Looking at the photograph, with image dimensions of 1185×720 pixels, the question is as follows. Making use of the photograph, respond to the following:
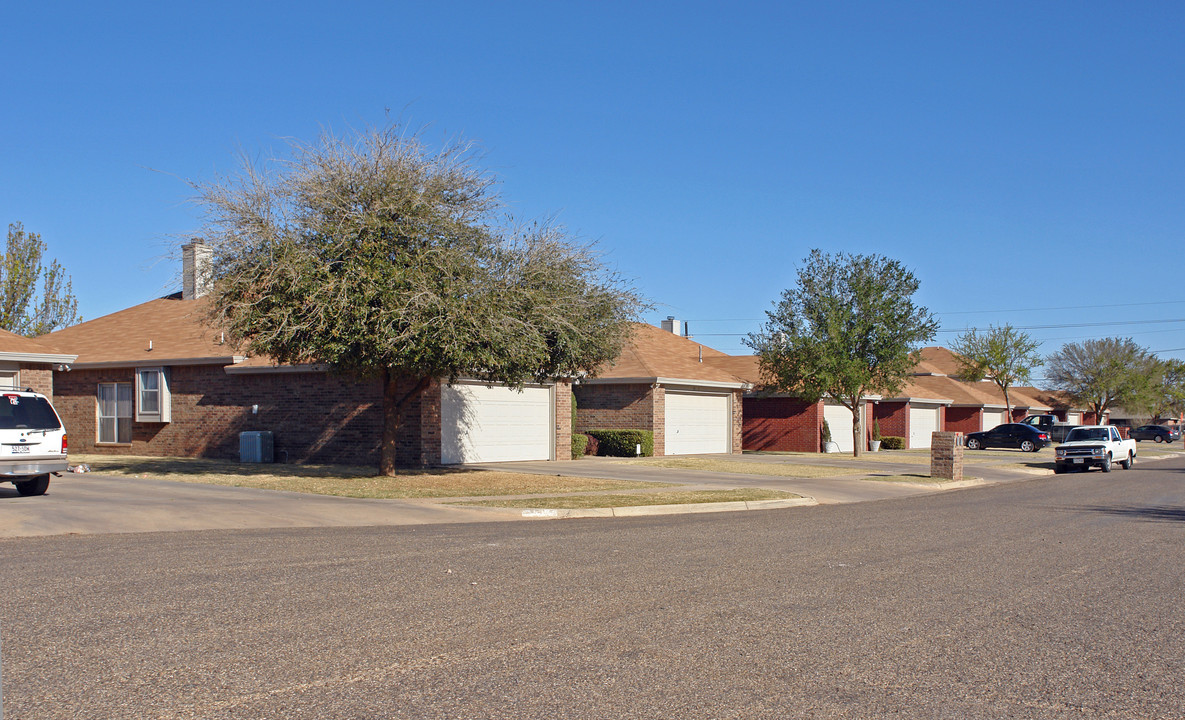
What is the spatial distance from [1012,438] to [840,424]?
11589 millimetres

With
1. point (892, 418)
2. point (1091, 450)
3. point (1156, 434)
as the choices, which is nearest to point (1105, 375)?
point (1156, 434)

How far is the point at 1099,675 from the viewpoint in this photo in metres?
6.08

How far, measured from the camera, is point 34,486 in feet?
53.0

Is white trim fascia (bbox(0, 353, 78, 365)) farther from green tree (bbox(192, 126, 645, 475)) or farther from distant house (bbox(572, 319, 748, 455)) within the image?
distant house (bbox(572, 319, 748, 455))

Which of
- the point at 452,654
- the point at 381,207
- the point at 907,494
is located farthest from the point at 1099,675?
the point at 907,494

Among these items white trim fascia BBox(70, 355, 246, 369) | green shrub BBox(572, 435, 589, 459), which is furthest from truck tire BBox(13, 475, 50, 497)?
green shrub BBox(572, 435, 589, 459)

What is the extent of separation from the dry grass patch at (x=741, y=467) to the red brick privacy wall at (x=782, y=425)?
10.3m

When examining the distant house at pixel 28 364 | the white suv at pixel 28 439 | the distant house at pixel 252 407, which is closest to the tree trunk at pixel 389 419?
the distant house at pixel 252 407

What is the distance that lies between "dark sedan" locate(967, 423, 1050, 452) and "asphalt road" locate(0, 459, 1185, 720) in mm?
39594

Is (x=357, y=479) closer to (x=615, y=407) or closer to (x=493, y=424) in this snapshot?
(x=493, y=424)

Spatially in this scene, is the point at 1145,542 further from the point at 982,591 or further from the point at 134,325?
the point at 134,325

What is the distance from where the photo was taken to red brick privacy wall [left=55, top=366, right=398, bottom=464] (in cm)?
2559

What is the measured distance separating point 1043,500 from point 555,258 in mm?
11512

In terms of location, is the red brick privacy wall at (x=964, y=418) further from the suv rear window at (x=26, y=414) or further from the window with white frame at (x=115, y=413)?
the suv rear window at (x=26, y=414)
